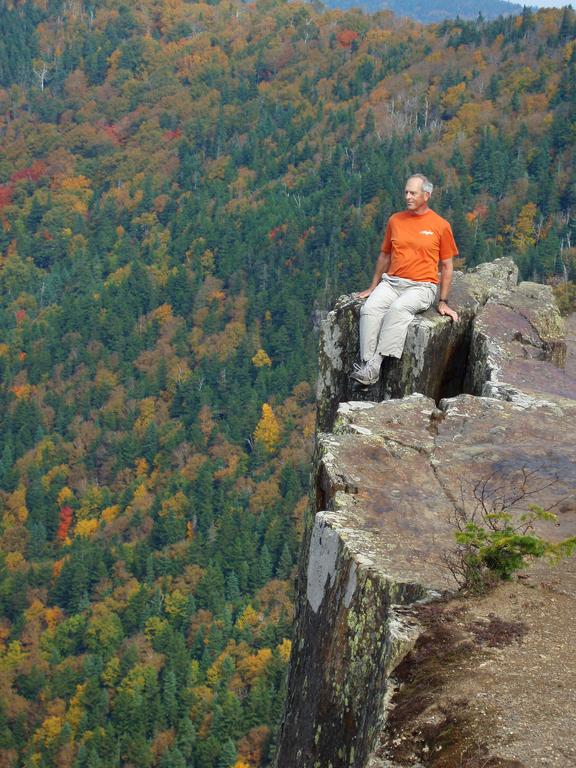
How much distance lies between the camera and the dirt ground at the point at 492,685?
16.6 ft

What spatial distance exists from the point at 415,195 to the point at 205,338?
12410cm

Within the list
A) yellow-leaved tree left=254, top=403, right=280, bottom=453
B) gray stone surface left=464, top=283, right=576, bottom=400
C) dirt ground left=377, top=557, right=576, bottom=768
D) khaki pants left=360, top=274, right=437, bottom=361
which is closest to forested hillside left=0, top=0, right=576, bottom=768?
yellow-leaved tree left=254, top=403, right=280, bottom=453

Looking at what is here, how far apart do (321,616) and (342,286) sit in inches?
4689

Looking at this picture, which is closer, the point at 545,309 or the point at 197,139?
the point at 545,309

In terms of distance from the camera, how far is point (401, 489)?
813 cm

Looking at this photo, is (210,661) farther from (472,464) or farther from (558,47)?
(558,47)

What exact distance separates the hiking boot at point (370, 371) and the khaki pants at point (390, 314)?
0.08 meters

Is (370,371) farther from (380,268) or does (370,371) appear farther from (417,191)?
(417,191)

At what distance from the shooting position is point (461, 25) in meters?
185

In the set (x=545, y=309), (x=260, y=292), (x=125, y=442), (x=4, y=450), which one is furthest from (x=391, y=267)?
(x=260, y=292)

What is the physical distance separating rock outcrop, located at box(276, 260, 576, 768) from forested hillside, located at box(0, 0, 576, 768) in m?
42.1

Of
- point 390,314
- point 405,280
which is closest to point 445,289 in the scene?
point 405,280

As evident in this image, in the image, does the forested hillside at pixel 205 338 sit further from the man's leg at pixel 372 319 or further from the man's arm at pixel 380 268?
the man's leg at pixel 372 319

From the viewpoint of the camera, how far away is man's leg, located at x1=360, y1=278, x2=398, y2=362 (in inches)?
454
